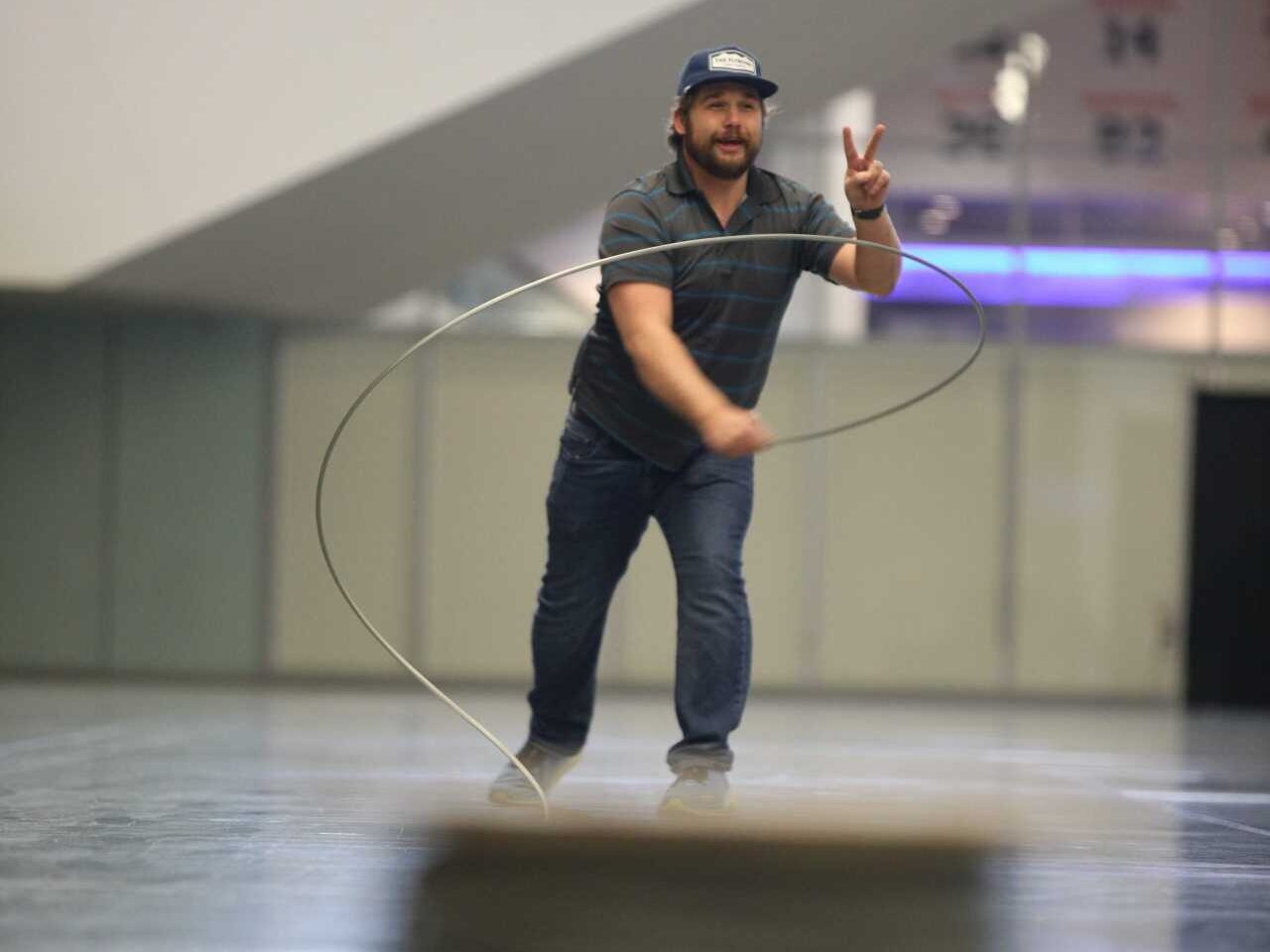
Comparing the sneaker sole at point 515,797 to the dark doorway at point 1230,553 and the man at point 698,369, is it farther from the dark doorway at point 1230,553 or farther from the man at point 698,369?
the dark doorway at point 1230,553

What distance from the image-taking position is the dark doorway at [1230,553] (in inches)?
329

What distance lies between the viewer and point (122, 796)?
2.90 m

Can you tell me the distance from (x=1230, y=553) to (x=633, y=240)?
6.50 m

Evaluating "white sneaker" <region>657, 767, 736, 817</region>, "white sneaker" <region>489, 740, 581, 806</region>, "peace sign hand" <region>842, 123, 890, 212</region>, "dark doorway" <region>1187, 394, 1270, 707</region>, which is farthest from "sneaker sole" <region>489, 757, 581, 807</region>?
"dark doorway" <region>1187, 394, 1270, 707</region>

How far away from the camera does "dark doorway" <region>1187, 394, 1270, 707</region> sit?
8359 mm

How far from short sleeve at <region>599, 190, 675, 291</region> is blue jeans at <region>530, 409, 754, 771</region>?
0.31 m

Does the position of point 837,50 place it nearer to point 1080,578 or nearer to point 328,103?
point 328,103

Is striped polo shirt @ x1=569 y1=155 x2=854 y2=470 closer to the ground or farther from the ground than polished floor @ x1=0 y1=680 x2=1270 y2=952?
farther from the ground

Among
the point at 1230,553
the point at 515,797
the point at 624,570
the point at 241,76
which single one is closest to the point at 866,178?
the point at 624,570

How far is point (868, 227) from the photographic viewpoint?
269 cm

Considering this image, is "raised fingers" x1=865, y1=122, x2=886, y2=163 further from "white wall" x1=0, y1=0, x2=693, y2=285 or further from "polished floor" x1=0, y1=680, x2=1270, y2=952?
"white wall" x1=0, y1=0, x2=693, y2=285

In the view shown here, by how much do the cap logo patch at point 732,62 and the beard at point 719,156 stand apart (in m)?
0.10

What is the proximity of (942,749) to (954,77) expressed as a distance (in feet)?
13.8

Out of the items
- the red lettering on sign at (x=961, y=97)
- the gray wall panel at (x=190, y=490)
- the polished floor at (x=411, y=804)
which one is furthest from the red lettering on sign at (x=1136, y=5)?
the gray wall panel at (x=190, y=490)
